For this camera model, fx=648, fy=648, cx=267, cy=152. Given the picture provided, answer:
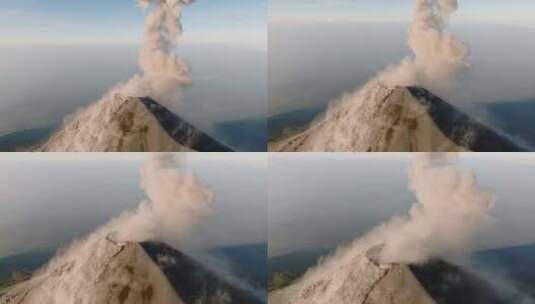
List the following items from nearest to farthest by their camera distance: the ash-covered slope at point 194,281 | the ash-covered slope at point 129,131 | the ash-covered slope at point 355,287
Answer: the ash-covered slope at point 355,287, the ash-covered slope at point 194,281, the ash-covered slope at point 129,131

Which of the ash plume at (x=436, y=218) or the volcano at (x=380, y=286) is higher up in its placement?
the ash plume at (x=436, y=218)

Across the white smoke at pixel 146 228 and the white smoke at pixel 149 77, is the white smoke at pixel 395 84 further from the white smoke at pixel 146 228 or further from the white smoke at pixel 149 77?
the white smoke at pixel 149 77

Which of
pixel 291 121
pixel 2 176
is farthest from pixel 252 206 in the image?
pixel 2 176

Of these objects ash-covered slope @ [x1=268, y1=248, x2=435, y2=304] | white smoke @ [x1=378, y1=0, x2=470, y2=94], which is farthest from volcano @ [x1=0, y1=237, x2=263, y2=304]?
white smoke @ [x1=378, y1=0, x2=470, y2=94]

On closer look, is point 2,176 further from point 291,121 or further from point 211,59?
point 291,121

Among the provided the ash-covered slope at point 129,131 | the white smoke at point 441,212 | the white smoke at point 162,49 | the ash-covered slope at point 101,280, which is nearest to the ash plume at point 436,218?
the white smoke at point 441,212

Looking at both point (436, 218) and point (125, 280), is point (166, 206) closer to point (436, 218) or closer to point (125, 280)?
point (125, 280)

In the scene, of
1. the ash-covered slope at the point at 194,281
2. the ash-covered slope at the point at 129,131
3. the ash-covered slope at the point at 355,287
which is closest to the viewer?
the ash-covered slope at the point at 355,287
